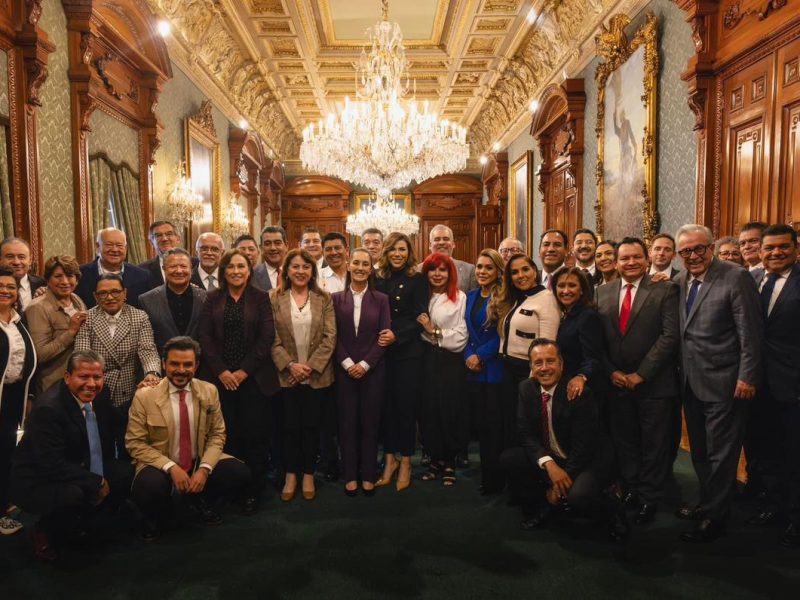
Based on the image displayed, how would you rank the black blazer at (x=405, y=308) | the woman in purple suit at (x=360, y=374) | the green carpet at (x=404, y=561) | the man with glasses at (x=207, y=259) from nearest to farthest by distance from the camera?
1. the green carpet at (x=404, y=561)
2. the woman in purple suit at (x=360, y=374)
3. the black blazer at (x=405, y=308)
4. the man with glasses at (x=207, y=259)

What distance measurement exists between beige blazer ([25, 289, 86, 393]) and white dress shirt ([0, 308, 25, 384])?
5.9 inches

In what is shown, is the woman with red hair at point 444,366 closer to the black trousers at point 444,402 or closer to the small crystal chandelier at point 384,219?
the black trousers at point 444,402

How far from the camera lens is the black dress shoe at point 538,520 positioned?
3164mm

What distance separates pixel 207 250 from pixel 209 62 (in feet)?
16.7

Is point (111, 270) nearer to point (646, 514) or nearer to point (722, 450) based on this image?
point (646, 514)

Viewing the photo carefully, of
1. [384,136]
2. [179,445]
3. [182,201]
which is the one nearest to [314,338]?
[179,445]

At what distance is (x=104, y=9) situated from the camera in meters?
5.24

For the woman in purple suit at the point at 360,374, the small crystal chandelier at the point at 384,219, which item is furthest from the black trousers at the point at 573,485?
the small crystal chandelier at the point at 384,219

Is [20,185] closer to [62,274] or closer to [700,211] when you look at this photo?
[62,274]

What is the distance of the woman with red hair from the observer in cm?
390

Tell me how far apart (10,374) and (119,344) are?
21.5 inches

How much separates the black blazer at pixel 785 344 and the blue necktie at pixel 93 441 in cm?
348

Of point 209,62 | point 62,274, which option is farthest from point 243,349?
point 209,62

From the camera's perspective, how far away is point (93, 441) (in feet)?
9.92
